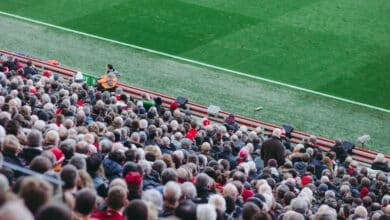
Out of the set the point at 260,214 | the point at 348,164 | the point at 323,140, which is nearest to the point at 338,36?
the point at 323,140

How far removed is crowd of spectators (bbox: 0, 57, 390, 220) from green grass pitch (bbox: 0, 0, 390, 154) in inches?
Result: 117

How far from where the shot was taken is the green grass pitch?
20.9m

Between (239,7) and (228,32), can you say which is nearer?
(228,32)

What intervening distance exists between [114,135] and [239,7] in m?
14.6

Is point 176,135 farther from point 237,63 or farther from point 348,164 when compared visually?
point 237,63

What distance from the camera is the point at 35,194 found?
615cm

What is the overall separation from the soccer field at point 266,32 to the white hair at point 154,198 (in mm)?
13757

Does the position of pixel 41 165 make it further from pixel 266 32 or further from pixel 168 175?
pixel 266 32

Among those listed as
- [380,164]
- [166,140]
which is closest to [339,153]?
[380,164]

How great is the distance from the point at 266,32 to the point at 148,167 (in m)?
15.2

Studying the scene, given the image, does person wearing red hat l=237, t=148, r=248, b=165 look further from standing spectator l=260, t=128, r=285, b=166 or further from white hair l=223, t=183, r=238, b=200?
white hair l=223, t=183, r=238, b=200

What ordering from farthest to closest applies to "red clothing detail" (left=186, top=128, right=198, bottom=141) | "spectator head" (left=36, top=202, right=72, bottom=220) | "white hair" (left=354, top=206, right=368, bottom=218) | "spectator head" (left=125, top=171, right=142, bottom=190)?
"red clothing detail" (left=186, top=128, right=198, bottom=141)
"white hair" (left=354, top=206, right=368, bottom=218)
"spectator head" (left=125, top=171, right=142, bottom=190)
"spectator head" (left=36, top=202, right=72, bottom=220)

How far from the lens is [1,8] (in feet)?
89.5

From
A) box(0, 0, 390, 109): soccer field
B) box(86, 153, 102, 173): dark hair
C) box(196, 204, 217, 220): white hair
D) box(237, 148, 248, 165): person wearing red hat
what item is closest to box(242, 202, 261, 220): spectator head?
box(196, 204, 217, 220): white hair
